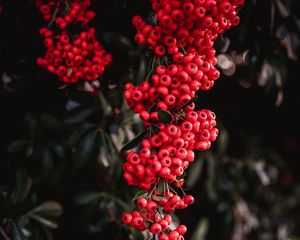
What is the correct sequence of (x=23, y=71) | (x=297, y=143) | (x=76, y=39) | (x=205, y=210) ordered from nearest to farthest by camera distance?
(x=76, y=39), (x=23, y=71), (x=205, y=210), (x=297, y=143)

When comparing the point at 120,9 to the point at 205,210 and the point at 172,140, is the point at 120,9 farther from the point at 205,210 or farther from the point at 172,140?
the point at 205,210

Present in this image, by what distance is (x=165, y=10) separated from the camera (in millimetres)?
887

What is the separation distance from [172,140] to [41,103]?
0.81 metres

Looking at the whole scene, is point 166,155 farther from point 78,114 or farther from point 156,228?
point 78,114

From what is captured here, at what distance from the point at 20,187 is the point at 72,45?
595 mm

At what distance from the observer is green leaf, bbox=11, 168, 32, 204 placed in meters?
1.39

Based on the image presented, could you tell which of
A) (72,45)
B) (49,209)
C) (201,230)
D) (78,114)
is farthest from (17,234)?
(201,230)

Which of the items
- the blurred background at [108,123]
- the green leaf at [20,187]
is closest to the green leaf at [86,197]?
the blurred background at [108,123]

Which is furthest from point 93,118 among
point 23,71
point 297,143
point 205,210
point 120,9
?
point 297,143

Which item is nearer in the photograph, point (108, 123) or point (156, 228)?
point (156, 228)

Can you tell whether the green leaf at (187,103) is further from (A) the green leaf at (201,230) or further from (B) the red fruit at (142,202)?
(A) the green leaf at (201,230)

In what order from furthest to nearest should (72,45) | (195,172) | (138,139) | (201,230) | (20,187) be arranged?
(201,230)
(195,172)
(20,187)
(72,45)
(138,139)

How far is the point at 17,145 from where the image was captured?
150 cm

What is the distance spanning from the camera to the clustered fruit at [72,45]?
3.79ft
